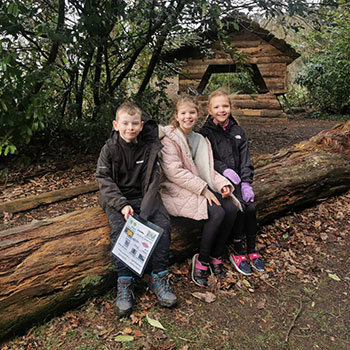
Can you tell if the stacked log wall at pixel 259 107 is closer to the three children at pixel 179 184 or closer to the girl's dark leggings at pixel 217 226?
the three children at pixel 179 184

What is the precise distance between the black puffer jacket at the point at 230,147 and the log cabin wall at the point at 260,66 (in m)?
7.85

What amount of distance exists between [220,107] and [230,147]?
1.40ft

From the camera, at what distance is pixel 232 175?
10.9ft

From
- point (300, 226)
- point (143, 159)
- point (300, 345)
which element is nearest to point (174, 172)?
point (143, 159)

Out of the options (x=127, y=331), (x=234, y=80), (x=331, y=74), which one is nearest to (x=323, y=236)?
(x=127, y=331)

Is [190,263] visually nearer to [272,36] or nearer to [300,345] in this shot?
[300,345]

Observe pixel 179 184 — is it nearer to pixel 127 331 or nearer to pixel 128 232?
pixel 128 232

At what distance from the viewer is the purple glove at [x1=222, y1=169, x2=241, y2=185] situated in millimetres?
3297

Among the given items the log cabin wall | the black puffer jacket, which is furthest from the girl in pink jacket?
the log cabin wall

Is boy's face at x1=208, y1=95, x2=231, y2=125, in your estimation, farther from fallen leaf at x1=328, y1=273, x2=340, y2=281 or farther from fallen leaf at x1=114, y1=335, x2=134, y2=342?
fallen leaf at x1=114, y1=335, x2=134, y2=342

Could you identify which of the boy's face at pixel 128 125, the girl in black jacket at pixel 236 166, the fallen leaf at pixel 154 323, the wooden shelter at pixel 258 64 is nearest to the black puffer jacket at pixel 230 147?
the girl in black jacket at pixel 236 166

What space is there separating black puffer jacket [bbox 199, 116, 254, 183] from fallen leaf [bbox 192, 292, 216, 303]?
1209 millimetres

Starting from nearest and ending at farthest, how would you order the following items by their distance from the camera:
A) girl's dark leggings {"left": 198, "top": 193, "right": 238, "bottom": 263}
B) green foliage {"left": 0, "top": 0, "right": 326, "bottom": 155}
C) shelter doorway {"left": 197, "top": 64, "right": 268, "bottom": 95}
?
girl's dark leggings {"left": 198, "top": 193, "right": 238, "bottom": 263}, green foliage {"left": 0, "top": 0, "right": 326, "bottom": 155}, shelter doorway {"left": 197, "top": 64, "right": 268, "bottom": 95}

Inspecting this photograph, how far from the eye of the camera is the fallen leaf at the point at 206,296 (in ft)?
9.45
